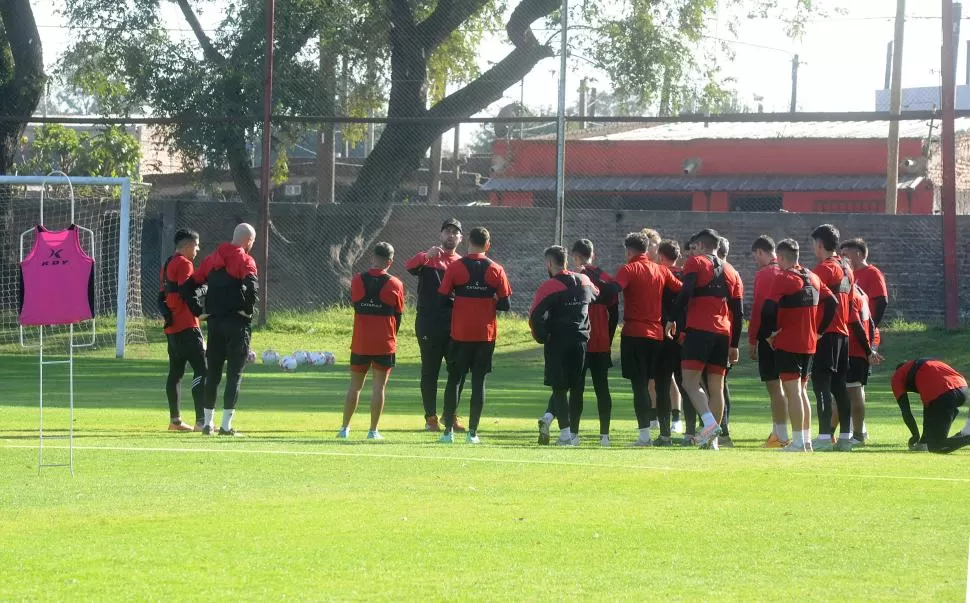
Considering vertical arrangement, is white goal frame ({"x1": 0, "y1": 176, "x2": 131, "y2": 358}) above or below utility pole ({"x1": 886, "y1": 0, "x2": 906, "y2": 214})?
below

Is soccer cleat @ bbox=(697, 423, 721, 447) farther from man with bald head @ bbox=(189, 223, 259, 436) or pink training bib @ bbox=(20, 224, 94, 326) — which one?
pink training bib @ bbox=(20, 224, 94, 326)

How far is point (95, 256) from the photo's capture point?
27.3m

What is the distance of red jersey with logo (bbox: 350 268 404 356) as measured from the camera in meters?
13.2

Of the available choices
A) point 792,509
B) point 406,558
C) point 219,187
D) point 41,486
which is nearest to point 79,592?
point 406,558

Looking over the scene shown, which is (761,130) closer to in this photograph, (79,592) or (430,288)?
(430,288)

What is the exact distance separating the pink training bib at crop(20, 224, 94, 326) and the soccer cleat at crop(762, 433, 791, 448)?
20.5ft

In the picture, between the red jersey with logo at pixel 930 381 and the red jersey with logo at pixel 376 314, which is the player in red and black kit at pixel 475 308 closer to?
the red jersey with logo at pixel 376 314

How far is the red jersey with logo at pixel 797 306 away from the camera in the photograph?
1230 centimetres

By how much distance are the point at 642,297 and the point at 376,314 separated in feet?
8.15

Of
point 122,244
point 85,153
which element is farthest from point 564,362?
point 85,153

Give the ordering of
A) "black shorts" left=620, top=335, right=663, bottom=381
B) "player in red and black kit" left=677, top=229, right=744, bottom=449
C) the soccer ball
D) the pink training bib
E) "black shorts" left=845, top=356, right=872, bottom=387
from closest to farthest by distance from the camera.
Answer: the pink training bib < "player in red and black kit" left=677, top=229, right=744, bottom=449 < "black shorts" left=620, top=335, right=663, bottom=381 < "black shorts" left=845, top=356, right=872, bottom=387 < the soccer ball

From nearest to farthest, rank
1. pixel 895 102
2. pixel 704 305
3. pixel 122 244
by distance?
pixel 704 305 → pixel 122 244 → pixel 895 102

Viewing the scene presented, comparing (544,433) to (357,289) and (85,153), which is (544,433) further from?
(85,153)

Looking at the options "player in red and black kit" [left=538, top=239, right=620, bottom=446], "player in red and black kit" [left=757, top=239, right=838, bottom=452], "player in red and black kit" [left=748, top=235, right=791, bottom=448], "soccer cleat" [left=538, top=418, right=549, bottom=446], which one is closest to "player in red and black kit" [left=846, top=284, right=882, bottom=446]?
"player in red and black kit" [left=748, top=235, right=791, bottom=448]
